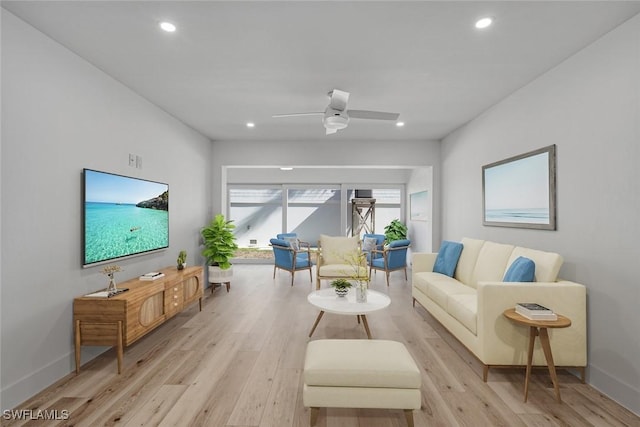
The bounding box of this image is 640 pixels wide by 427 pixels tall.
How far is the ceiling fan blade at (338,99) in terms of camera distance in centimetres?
312

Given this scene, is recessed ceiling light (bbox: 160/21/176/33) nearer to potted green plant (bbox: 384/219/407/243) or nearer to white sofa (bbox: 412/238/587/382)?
white sofa (bbox: 412/238/587/382)

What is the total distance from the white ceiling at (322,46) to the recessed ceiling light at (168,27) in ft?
0.17

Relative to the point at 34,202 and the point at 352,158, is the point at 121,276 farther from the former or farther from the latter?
the point at 352,158

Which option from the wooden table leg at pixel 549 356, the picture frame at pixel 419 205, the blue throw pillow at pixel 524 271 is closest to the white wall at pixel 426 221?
the picture frame at pixel 419 205

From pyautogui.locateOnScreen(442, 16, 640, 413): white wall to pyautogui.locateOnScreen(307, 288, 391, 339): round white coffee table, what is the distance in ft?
5.56

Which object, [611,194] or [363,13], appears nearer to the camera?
[363,13]

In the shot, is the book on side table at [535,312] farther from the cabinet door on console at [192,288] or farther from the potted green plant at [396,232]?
the potted green plant at [396,232]

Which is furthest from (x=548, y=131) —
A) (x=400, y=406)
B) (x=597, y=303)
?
(x=400, y=406)

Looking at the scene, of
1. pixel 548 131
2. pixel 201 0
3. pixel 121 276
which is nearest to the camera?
pixel 201 0

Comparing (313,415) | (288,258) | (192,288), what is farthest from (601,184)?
(288,258)

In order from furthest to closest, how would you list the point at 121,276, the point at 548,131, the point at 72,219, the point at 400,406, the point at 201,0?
the point at 121,276 < the point at 548,131 < the point at 72,219 < the point at 201,0 < the point at 400,406

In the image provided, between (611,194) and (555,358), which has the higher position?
(611,194)

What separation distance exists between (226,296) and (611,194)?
4873mm

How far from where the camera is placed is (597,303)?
2529 mm
